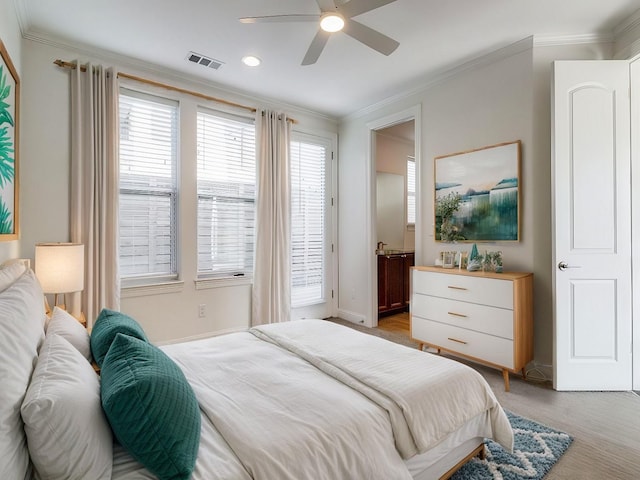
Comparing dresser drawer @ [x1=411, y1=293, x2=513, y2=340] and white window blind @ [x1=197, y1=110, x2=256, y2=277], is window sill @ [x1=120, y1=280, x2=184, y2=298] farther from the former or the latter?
dresser drawer @ [x1=411, y1=293, x2=513, y2=340]

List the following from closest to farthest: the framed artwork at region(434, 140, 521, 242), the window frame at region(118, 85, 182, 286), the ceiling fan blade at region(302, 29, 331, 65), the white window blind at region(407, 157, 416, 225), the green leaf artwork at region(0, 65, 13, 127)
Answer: the green leaf artwork at region(0, 65, 13, 127) < the ceiling fan blade at region(302, 29, 331, 65) < the framed artwork at region(434, 140, 521, 242) < the window frame at region(118, 85, 182, 286) < the white window blind at region(407, 157, 416, 225)

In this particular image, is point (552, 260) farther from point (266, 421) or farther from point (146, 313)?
point (146, 313)

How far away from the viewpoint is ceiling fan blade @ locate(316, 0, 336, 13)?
1977 mm

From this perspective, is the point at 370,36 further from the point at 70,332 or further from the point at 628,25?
the point at 70,332

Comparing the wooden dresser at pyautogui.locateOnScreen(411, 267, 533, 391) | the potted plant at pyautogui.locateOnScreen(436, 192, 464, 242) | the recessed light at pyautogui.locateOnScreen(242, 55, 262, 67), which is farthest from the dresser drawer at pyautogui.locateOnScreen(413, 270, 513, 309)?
the recessed light at pyautogui.locateOnScreen(242, 55, 262, 67)

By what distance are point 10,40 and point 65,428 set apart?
2689 mm

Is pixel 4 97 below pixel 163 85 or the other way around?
below

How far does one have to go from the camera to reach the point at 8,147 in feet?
7.02

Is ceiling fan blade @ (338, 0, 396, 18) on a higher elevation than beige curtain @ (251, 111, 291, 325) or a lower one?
higher

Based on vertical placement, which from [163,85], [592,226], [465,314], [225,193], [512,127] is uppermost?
[163,85]

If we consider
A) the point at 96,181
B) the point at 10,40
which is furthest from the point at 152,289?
the point at 10,40

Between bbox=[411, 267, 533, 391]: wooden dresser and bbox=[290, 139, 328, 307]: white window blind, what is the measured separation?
A: 1705 millimetres

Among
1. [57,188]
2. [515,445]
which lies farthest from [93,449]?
[57,188]

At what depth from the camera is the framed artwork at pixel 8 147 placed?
6.46 ft
